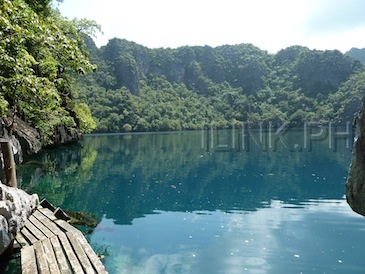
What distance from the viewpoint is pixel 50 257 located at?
6.46 metres

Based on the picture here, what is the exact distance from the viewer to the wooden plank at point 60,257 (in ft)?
19.8

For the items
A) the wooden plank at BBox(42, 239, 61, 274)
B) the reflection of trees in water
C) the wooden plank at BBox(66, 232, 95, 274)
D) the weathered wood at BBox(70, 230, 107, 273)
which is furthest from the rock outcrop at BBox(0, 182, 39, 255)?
the reflection of trees in water

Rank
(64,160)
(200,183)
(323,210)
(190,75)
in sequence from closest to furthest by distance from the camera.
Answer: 1. (323,210)
2. (200,183)
3. (64,160)
4. (190,75)

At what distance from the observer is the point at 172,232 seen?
1094 cm

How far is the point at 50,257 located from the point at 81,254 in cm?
58

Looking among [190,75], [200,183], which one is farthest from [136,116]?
[200,183]

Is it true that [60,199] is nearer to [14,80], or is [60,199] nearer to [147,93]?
[14,80]

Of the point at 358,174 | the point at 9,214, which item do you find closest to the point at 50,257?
the point at 9,214

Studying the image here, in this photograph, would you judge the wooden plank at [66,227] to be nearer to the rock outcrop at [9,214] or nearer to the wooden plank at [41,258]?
the wooden plank at [41,258]

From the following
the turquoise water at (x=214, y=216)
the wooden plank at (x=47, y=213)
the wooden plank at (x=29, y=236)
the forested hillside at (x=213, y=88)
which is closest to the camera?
the wooden plank at (x=29, y=236)

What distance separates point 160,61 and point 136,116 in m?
78.6

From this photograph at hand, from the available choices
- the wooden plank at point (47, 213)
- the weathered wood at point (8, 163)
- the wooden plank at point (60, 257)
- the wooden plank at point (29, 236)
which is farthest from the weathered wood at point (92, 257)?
the weathered wood at point (8, 163)

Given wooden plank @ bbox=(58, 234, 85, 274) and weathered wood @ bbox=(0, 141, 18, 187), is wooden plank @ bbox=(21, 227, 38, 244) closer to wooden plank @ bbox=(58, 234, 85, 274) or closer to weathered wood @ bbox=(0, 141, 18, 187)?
wooden plank @ bbox=(58, 234, 85, 274)

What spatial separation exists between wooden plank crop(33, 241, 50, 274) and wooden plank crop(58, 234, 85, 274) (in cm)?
43
